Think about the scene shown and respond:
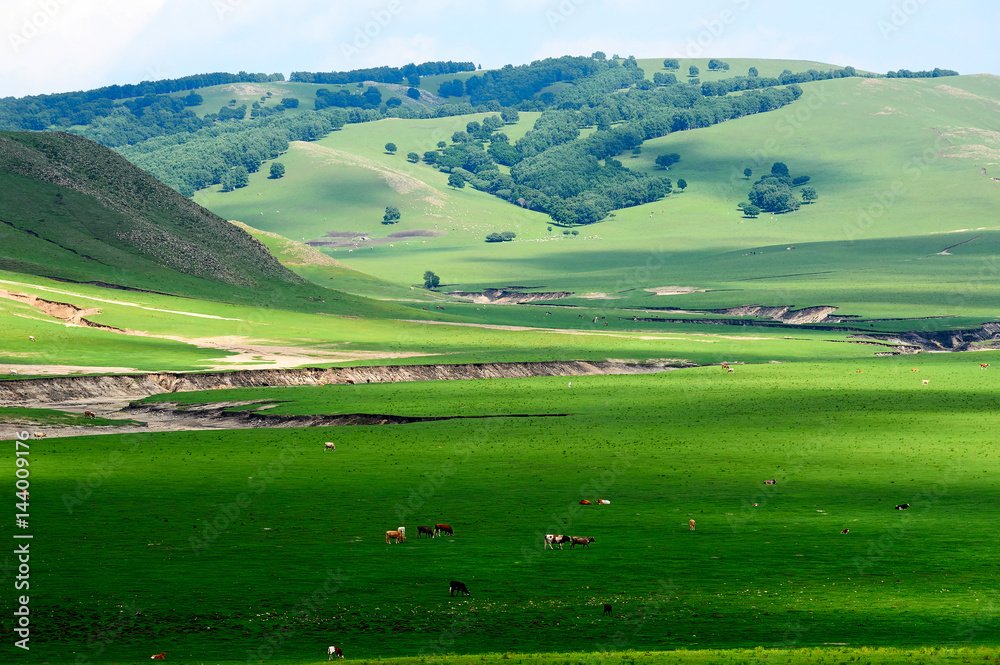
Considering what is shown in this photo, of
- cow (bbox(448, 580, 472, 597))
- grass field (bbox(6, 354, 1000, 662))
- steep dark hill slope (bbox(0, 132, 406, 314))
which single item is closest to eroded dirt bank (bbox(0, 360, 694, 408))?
grass field (bbox(6, 354, 1000, 662))

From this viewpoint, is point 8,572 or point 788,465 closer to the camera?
point 8,572

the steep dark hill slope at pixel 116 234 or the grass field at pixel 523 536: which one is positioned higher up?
the steep dark hill slope at pixel 116 234

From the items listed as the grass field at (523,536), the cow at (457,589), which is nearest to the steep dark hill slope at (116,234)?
the grass field at (523,536)

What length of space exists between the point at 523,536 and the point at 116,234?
4592 inches

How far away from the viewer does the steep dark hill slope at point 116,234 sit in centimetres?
13138

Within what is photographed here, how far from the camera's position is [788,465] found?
50.8 m

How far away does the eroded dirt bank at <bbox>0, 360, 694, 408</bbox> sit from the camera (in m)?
76.9

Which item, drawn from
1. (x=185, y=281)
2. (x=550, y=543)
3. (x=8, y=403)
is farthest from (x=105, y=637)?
(x=185, y=281)

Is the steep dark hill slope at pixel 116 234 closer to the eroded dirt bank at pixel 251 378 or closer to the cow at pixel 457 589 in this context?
the eroded dirt bank at pixel 251 378

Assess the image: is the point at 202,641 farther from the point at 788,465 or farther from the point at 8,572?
the point at 788,465

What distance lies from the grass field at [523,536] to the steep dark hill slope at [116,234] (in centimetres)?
7482

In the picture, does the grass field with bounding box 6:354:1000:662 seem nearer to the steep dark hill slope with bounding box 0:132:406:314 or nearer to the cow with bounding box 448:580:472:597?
the cow with bounding box 448:580:472:597

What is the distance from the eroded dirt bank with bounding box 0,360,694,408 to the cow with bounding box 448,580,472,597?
52.7 meters

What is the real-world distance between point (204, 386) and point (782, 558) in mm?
59050
